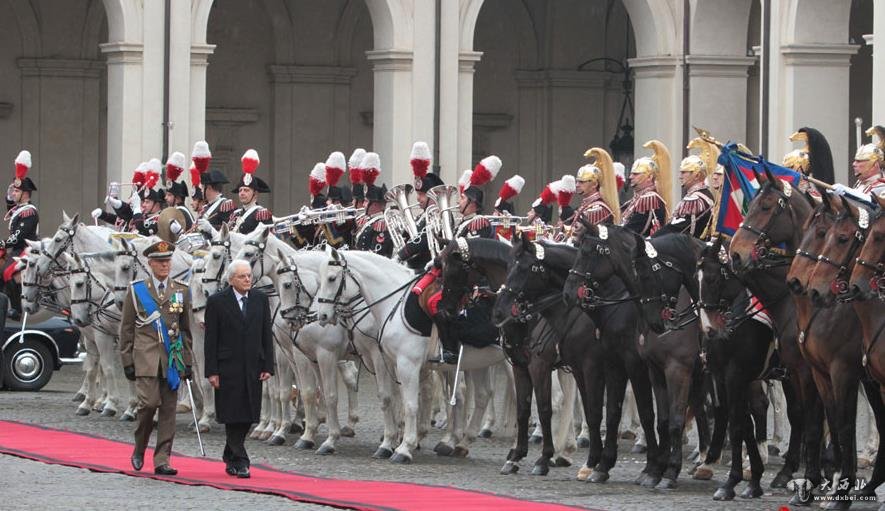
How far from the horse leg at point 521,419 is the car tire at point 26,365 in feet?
27.7

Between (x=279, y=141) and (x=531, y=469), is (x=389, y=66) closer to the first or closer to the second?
(x=279, y=141)

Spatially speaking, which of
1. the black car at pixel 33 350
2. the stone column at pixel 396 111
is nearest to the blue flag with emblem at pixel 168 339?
the black car at pixel 33 350

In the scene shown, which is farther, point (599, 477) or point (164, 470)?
point (599, 477)

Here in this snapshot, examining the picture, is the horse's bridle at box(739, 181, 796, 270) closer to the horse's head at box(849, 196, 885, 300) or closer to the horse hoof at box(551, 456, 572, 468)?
the horse's head at box(849, 196, 885, 300)

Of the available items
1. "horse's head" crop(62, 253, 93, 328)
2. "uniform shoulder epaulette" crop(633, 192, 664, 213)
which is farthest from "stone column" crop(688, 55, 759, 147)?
"uniform shoulder epaulette" crop(633, 192, 664, 213)

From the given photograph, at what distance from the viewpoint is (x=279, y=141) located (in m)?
34.9

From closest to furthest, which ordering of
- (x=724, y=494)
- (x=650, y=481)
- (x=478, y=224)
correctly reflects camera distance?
(x=724, y=494)
(x=650, y=481)
(x=478, y=224)

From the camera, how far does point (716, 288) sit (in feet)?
44.7

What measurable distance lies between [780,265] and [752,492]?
1.48m

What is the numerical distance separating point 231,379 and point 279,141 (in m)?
20.9

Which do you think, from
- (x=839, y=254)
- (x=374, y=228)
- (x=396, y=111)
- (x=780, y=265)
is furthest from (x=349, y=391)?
(x=396, y=111)

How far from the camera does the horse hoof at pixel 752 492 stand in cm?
1363

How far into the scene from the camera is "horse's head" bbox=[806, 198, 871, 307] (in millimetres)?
12352

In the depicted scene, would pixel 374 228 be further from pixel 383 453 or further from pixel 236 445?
pixel 236 445
